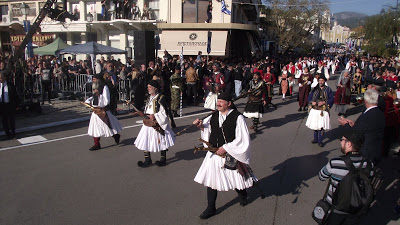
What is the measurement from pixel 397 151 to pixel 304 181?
3.33 m

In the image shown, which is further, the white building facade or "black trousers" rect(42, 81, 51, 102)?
the white building facade

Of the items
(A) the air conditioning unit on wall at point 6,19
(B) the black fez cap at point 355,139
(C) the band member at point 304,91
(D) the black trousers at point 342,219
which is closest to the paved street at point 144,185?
(D) the black trousers at point 342,219

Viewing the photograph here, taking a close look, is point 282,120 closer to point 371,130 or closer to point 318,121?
point 318,121

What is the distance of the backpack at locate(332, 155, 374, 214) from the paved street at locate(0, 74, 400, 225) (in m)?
1.47

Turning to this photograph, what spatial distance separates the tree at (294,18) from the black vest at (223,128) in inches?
1437

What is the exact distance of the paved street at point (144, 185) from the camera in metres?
5.00

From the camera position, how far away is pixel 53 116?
12.0 m

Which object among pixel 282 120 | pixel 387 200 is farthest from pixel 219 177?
pixel 282 120

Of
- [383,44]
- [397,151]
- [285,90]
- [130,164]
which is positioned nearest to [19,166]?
[130,164]

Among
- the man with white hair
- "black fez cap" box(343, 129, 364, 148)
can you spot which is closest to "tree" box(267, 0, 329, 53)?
the man with white hair

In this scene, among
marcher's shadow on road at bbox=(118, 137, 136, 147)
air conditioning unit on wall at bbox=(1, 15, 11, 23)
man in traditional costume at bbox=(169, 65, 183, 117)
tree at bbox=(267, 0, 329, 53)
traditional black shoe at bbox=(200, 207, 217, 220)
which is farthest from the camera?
tree at bbox=(267, 0, 329, 53)

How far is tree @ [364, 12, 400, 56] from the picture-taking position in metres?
40.3

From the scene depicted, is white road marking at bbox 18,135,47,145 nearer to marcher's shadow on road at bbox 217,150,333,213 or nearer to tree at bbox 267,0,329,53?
marcher's shadow on road at bbox 217,150,333,213

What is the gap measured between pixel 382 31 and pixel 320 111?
129ft
